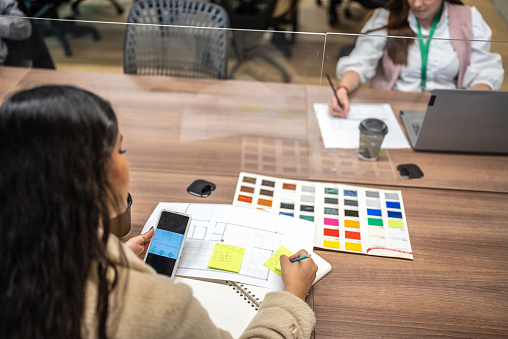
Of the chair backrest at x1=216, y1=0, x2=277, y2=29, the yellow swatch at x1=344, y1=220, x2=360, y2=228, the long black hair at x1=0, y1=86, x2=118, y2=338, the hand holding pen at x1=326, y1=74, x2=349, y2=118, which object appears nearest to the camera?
the long black hair at x1=0, y1=86, x2=118, y2=338

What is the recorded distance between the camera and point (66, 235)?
0.62m

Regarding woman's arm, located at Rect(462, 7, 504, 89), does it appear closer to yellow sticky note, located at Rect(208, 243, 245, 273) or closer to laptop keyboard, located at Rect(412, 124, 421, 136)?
laptop keyboard, located at Rect(412, 124, 421, 136)

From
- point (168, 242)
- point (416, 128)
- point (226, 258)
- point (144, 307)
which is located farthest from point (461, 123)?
point (144, 307)

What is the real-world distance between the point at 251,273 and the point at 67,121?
1.97 ft

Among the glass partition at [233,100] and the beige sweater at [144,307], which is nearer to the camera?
the beige sweater at [144,307]

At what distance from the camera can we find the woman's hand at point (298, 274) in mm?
993

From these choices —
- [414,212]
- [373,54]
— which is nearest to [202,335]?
[414,212]

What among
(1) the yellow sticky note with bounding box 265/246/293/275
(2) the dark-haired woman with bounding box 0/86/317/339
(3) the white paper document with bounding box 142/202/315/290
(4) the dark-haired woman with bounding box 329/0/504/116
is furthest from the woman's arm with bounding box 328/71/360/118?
(2) the dark-haired woman with bounding box 0/86/317/339

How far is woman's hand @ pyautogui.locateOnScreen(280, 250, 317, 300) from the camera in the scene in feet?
3.26

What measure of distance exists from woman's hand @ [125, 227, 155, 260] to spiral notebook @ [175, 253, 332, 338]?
0.11m

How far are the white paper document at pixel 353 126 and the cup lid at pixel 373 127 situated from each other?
32 millimetres

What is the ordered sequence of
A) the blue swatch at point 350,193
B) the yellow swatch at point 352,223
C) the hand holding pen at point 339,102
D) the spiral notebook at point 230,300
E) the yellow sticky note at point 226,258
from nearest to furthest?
the spiral notebook at point 230,300, the yellow sticky note at point 226,258, the yellow swatch at point 352,223, the blue swatch at point 350,193, the hand holding pen at point 339,102

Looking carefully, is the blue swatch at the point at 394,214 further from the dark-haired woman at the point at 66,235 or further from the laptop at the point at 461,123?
the dark-haired woman at the point at 66,235

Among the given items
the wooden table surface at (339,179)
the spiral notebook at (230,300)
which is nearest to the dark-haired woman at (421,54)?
the wooden table surface at (339,179)
